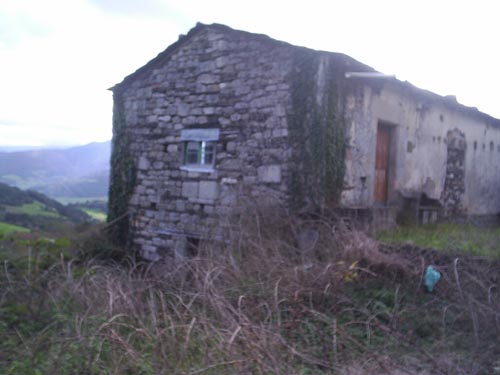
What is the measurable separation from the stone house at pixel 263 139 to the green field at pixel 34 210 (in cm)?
421

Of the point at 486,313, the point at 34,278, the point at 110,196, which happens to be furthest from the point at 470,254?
the point at 110,196

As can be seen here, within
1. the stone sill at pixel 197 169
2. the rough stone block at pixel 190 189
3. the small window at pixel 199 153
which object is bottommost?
the rough stone block at pixel 190 189

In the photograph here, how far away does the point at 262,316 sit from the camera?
469cm

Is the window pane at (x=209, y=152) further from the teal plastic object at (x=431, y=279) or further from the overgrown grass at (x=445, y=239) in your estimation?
the teal plastic object at (x=431, y=279)

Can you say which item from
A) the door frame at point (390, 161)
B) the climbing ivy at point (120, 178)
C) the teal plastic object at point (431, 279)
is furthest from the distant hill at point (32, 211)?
the teal plastic object at point (431, 279)

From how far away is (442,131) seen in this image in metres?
10.8

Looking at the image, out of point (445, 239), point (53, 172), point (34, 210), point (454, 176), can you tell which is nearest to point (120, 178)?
point (34, 210)

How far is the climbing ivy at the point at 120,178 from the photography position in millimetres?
10023

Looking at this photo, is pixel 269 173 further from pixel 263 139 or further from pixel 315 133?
pixel 315 133

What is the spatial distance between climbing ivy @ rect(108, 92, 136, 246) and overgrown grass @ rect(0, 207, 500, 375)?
2764 mm

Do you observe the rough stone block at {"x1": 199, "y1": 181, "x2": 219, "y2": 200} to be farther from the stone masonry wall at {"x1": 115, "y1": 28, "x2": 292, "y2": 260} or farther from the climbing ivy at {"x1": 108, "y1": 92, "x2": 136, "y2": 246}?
the climbing ivy at {"x1": 108, "y1": 92, "x2": 136, "y2": 246}

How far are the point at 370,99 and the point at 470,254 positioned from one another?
122 inches

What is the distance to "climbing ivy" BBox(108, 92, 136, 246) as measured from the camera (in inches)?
395

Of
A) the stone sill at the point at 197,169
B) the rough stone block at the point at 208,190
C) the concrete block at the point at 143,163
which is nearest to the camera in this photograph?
the rough stone block at the point at 208,190
